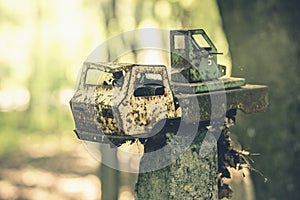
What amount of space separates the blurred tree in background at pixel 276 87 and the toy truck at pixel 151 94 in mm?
1882

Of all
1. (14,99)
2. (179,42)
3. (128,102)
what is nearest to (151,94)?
(128,102)

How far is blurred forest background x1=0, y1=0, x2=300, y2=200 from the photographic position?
14.9 feet

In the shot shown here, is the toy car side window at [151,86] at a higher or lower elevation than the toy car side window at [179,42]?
lower

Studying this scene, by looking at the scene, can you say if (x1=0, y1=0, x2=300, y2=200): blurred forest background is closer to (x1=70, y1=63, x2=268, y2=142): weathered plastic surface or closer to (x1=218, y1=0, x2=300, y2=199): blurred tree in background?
(x1=218, y1=0, x2=300, y2=199): blurred tree in background

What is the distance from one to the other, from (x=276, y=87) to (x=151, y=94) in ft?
7.98

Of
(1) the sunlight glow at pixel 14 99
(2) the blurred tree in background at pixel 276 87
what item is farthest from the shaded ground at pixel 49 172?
(2) the blurred tree in background at pixel 276 87

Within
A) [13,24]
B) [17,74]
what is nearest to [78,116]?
[13,24]

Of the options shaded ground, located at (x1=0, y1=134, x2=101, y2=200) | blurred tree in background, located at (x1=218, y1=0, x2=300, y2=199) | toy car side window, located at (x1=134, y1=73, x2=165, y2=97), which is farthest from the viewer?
shaded ground, located at (x1=0, y1=134, x2=101, y2=200)

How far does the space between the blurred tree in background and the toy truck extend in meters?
1.88

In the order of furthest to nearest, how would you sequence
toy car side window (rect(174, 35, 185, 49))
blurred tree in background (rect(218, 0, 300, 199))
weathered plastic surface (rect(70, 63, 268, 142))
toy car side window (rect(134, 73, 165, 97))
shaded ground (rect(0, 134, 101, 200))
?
shaded ground (rect(0, 134, 101, 200)), blurred tree in background (rect(218, 0, 300, 199)), toy car side window (rect(174, 35, 185, 49)), toy car side window (rect(134, 73, 165, 97)), weathered plastic surface (rect(70, 63, 268, 142))

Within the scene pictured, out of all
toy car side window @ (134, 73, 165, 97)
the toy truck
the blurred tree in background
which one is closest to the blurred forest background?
the blurred tree in background

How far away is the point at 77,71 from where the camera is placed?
12.7m

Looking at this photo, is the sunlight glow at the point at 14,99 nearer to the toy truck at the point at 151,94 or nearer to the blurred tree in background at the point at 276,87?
the blurred tree in background at the point at 276,87

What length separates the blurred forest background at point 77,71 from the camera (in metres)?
4.54
